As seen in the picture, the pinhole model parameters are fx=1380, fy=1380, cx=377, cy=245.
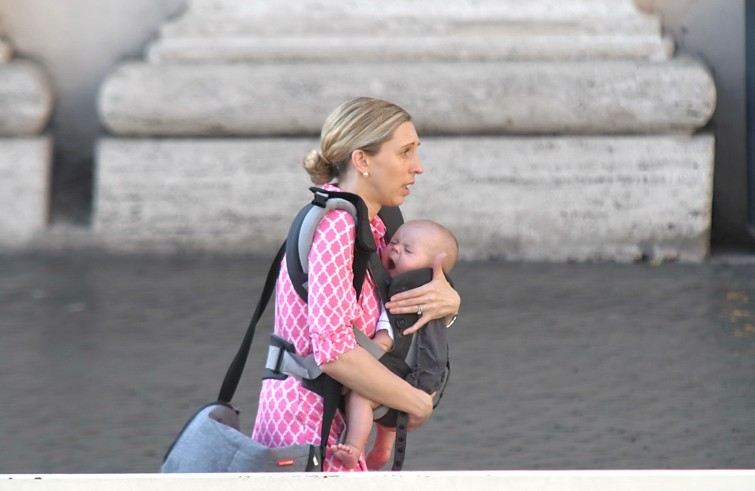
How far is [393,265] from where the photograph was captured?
8.14 ft

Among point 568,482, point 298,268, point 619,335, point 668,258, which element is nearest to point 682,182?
point 668,258

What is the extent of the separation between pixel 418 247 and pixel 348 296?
0.19 metres

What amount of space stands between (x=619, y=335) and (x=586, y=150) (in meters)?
1.65

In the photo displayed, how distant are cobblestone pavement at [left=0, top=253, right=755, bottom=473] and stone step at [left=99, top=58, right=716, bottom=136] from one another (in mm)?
674

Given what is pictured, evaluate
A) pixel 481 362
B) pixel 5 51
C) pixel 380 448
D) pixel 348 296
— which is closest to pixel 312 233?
pixel 348 296

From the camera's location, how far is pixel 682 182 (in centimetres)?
655

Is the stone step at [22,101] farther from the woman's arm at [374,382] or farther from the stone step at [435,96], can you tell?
the woman's arm at [374,382]

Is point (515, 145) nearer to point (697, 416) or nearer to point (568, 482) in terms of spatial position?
point (697, 416)

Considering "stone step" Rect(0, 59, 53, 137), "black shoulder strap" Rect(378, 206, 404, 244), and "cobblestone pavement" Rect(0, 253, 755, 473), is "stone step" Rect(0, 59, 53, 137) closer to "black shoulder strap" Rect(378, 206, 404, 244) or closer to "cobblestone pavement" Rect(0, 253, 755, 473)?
"cobblestone pavement" Rect(0, 253, 755, 473)

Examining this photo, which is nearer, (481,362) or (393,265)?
(393,265)

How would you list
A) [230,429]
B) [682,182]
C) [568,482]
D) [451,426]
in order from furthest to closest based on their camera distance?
[682,182], [451,426], [230,429], [568,482]

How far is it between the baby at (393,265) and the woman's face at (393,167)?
0.07 meters

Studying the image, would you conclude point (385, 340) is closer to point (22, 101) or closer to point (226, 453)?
point (226, 453)

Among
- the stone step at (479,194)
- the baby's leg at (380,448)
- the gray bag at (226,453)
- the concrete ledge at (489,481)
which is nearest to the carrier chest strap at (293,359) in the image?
the gray bag at (226,453)
